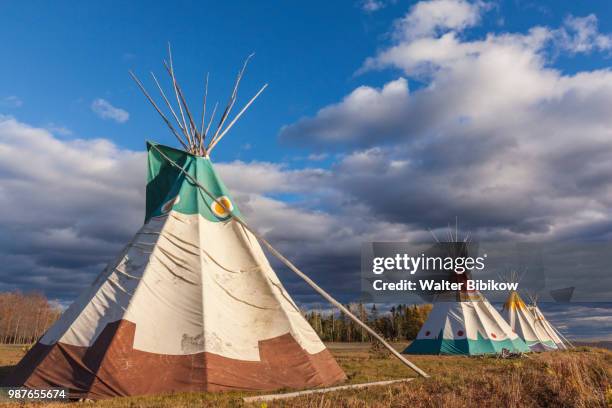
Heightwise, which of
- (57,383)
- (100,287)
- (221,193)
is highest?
(221,193)

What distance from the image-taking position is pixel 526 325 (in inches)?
1396

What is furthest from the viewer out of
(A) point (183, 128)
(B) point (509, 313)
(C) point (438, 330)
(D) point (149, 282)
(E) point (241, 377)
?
(B) point (509, 313)

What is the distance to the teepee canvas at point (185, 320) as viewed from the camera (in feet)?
31.3

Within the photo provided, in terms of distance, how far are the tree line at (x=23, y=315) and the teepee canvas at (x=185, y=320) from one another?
68633mm

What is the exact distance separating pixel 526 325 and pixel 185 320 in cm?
3266

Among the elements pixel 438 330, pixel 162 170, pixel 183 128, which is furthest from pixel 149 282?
pixel 438 330

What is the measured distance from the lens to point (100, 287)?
10984 mm

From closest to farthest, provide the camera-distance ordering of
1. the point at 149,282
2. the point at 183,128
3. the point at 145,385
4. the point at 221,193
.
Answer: the point at 145,385 < the point at 149,282 < the point at 221,193 < the point at 183,128

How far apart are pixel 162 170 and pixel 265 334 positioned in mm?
6018

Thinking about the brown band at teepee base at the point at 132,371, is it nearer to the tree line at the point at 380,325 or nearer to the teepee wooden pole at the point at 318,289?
the teepee wooden pole at the point at 318,289

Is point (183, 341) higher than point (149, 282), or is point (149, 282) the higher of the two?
point (149, 282)

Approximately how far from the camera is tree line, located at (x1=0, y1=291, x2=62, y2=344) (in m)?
69.8

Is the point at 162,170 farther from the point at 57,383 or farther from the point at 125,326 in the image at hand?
the point at 57,383

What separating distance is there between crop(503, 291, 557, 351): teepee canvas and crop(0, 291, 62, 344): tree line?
6390 centimetres
